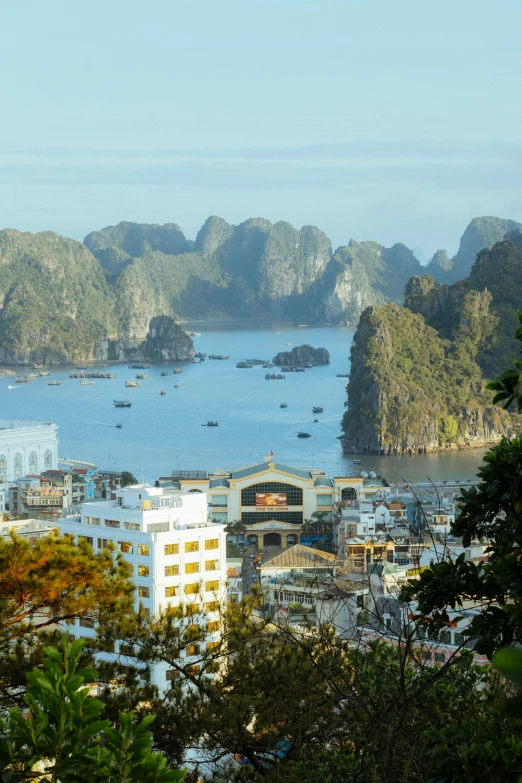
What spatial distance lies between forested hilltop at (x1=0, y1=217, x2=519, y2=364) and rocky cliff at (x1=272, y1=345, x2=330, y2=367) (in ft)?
44.3

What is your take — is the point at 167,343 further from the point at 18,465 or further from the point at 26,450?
the point at 18,465

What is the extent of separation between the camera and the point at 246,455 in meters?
35.3

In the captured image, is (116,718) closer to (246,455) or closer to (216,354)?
(246,455)

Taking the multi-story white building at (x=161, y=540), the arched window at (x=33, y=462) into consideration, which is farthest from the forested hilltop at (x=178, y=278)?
the multi-story white building at (x=161, y=540)

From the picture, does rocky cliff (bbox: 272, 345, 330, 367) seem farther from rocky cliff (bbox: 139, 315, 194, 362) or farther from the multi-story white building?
the multi-story white building

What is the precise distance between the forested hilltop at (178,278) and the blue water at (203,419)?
723cm

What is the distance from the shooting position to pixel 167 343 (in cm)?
7488

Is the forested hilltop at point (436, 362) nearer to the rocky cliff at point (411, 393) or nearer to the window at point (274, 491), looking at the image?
the rocky cliff at point (411, 393)

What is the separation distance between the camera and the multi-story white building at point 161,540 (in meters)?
9.77

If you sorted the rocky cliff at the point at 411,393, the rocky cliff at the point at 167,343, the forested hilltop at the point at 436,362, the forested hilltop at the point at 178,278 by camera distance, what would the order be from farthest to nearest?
the forested hilltop at the point at 178,278, the rocky cliff at the point at 167,343, the forested hilltop at the point at 436,362, the rocky cliff at the point at 411,393

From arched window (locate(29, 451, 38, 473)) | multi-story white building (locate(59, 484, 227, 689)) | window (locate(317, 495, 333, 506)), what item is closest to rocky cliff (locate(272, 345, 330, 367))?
A: arched window (locate(29, 451, 38, 473))

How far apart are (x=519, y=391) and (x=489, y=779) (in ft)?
2.87

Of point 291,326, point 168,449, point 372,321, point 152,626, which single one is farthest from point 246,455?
point 291,326

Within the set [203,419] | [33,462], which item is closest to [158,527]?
[33,462]
